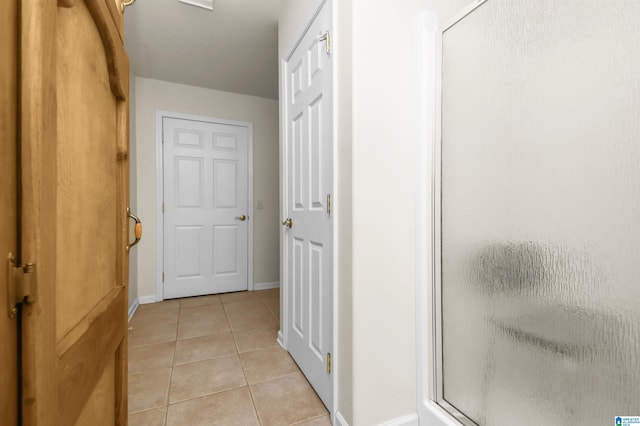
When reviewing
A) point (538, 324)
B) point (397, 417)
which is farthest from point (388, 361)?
point (538, 324)

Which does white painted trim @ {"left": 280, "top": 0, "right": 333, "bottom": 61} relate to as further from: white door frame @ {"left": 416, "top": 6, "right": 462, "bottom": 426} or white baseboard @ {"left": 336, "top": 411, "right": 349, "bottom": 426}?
white baseboard @ {"left": 336, "top": 411, "right": 349, "bottom": 426}

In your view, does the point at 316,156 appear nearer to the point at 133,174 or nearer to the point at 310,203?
the point at 310,203

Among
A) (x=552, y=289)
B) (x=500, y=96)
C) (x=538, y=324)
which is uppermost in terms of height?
(x=500, y=96)

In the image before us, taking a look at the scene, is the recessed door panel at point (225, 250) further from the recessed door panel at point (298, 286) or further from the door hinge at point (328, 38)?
the door hinge at point (328, 38)

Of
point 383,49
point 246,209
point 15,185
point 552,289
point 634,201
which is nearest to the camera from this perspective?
point 15,185

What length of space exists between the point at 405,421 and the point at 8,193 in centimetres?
152

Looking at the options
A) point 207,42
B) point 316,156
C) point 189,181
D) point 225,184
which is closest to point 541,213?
point 316,156

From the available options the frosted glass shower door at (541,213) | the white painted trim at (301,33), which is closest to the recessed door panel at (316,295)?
the frosted glass shower door at (541,213)

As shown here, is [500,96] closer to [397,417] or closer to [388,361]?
[388,361]

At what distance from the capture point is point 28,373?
1.30 ft

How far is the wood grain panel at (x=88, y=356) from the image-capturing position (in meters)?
0.52

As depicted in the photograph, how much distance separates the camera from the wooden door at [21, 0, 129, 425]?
1.32 ft

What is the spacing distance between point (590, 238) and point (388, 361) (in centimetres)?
86

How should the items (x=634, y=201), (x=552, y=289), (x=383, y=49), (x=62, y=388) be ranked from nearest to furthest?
(x=62, y=388) < (x=634, y=201) < (x=552, y=289) < (x=383, y=49)
